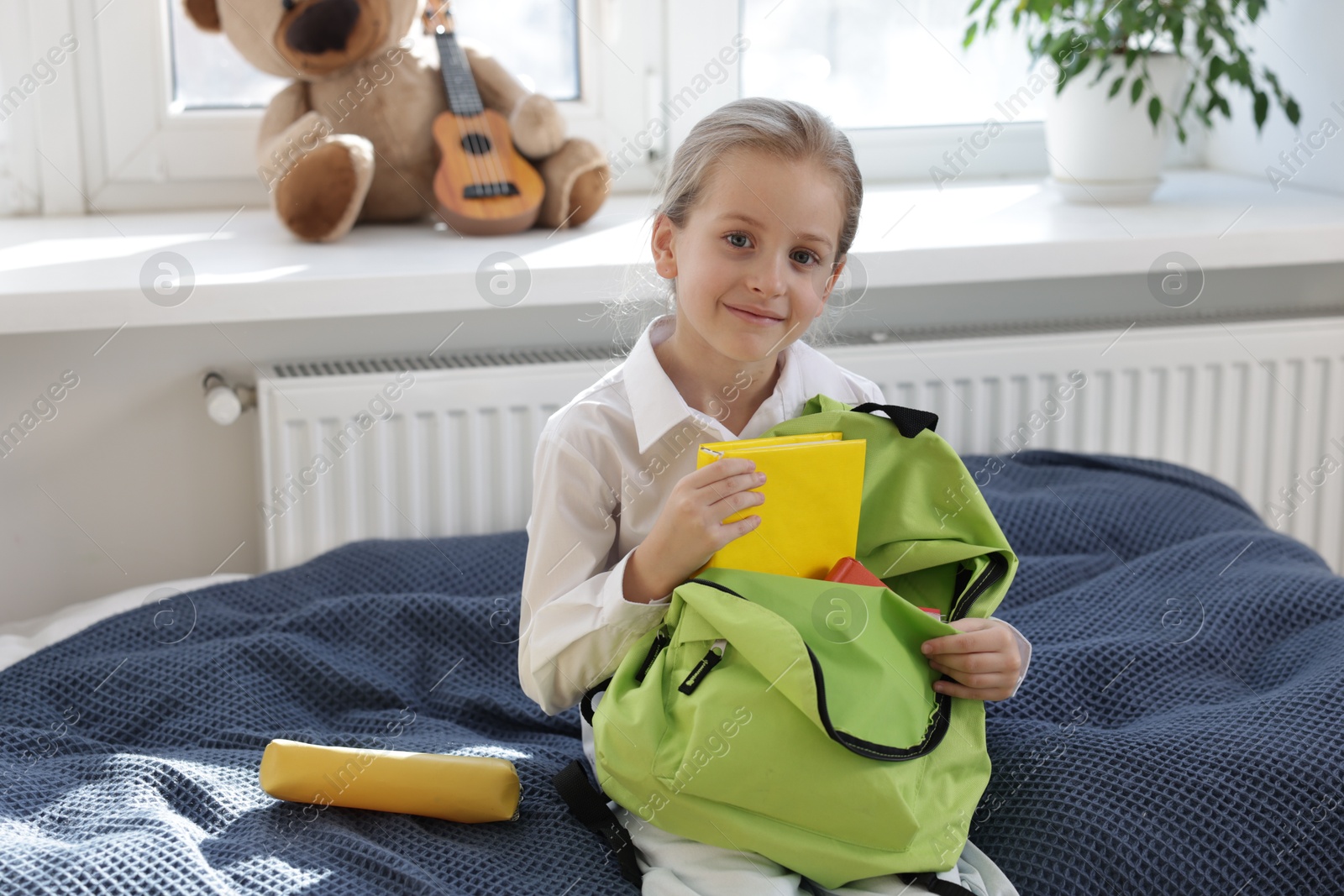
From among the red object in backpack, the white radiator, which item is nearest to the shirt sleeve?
the red object in backpack

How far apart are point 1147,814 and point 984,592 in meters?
0.20

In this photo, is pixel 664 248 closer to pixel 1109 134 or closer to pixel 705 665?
pixel 705 665

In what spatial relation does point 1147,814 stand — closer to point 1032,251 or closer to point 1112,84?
point 1032,251

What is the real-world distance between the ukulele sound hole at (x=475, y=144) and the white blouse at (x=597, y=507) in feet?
2.16

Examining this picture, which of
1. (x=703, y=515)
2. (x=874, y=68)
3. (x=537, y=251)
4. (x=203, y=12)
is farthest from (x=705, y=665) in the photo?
(x=874, y=68)

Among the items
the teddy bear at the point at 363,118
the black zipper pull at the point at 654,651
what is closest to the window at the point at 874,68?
the teddy bear at the point at 363,118

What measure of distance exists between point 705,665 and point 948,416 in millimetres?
874

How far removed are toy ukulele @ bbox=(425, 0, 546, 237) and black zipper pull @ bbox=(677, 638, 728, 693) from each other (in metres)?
0.84

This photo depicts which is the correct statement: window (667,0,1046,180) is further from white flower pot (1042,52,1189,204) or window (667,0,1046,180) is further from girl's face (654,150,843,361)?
girl's face (654,150,843,361)

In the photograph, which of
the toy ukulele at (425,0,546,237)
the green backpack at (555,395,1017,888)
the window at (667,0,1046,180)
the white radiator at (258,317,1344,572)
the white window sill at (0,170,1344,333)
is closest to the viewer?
the green backpack at (555,395,1017,888)

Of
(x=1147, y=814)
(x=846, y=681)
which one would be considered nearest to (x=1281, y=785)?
(x=1147, y=814)

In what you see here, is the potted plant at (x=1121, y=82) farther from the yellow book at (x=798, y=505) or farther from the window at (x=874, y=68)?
the yellow book at (x=798, y=505)

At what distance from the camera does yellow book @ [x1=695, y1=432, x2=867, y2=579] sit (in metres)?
0.85

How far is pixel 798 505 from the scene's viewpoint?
0.87 metres
